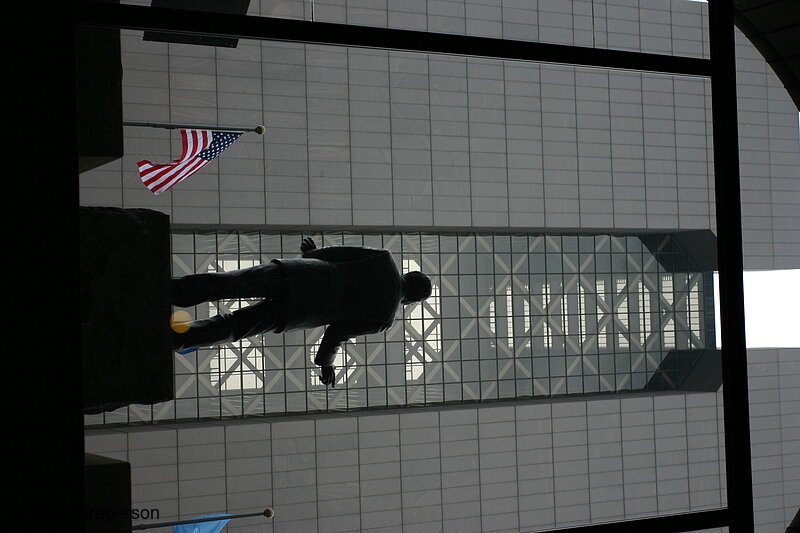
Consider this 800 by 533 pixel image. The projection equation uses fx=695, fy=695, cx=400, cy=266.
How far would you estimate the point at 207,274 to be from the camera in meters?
4.05

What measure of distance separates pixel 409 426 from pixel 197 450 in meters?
1.84

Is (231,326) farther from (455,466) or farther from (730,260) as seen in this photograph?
(455,466)

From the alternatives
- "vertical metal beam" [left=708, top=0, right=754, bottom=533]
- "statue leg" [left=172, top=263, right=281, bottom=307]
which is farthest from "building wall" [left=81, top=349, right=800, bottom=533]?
"vertical metal beam" [left=708, top=0, right=754, bottom=533]

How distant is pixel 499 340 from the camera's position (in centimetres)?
583

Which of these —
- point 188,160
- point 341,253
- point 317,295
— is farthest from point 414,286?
point 188,160

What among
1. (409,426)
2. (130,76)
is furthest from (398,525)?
(130,76)

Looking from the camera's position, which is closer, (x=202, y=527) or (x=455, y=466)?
(x=202, y=527)

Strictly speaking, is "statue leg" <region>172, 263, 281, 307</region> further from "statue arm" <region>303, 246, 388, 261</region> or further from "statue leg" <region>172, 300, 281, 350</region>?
"statue arm" <region>303, 246, 388, 261</region>

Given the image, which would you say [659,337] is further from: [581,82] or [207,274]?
[207,274]

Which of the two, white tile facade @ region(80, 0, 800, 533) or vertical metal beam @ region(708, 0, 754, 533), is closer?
vertical metal beam @ region(708, 0, 754, 533)

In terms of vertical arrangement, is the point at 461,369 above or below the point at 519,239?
below

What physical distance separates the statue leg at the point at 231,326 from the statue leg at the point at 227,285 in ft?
0.32

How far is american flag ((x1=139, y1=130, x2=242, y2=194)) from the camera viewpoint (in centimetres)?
502

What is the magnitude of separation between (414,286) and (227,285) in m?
1.19
